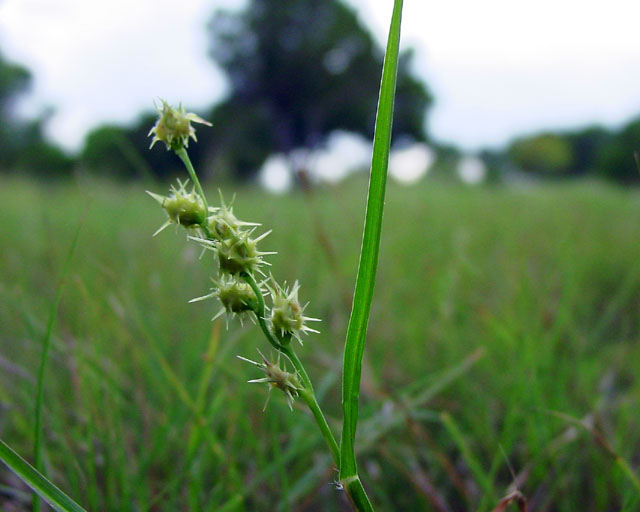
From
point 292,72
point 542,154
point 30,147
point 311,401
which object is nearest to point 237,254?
point 311,401

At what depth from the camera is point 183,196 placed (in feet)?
1.22

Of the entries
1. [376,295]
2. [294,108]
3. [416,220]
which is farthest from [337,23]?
[376,295]

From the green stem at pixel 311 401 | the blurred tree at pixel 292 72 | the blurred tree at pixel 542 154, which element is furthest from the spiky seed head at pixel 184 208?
the blurred tree at pixel 542 154

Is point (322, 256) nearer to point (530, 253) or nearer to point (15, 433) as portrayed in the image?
point (530, 253)

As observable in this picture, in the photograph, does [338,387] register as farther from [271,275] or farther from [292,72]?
[292,72]

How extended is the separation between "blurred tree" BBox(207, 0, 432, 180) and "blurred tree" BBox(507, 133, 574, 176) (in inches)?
174

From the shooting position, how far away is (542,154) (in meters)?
19.0

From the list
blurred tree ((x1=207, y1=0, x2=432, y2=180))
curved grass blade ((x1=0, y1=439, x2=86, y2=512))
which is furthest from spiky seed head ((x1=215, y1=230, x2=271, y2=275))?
blurred tree ((x1=207, y1=0, x2=432, y2=180))

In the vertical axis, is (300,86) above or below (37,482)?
above

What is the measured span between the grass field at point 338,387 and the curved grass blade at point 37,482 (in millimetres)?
269

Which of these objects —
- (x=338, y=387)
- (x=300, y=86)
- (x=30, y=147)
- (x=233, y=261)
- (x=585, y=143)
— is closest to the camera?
(x=233, y=261)

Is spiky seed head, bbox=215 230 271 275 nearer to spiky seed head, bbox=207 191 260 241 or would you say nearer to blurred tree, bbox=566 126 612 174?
spiky seed head, bbox=207 191 260 241

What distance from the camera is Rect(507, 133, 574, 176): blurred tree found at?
62.0 ft

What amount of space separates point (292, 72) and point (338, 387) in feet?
66.0
